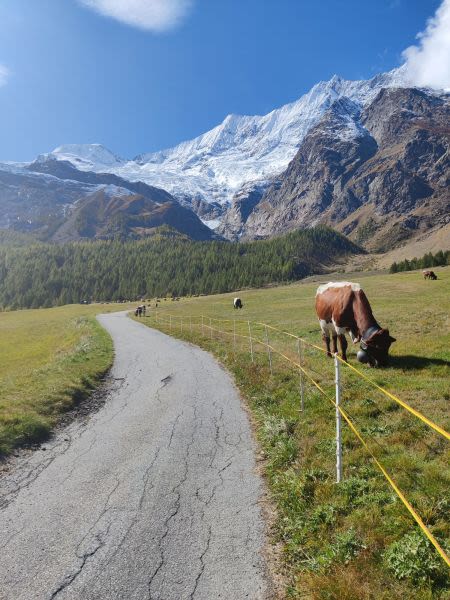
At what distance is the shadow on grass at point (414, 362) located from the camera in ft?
55.4

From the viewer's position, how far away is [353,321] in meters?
19.6

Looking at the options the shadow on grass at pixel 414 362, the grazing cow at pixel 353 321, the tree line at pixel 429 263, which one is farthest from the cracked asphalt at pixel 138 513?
the tree line at pixel 429 263

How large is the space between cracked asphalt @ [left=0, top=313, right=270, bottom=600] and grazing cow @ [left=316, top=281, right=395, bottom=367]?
Answer: 6.36 m

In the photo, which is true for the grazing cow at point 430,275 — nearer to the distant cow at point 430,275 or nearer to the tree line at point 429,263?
the distant cow at point 430,275

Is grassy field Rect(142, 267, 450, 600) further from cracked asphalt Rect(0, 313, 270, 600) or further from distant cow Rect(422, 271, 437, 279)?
distant cow Rect(422, 271, 437, 279)

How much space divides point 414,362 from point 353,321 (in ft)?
10.6

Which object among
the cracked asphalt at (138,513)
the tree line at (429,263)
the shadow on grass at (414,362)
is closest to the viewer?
the cracked asphalt at (138,513)

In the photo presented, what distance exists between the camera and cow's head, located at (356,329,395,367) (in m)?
17.2

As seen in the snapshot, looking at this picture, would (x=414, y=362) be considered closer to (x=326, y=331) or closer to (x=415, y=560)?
(x=326, y=331)

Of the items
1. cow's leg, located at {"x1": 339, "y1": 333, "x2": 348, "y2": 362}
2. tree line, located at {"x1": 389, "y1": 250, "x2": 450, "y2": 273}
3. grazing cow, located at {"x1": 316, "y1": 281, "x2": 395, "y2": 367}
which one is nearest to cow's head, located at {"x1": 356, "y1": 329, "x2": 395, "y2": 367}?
grazing cow, located at {"x1": 316, "y1": 281, "x2": 395, "y2": 367}

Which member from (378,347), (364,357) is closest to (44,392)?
(364,357)

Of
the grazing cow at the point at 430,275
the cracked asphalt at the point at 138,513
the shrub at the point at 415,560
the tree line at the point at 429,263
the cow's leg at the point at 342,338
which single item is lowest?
the cracked asphalt at the point at 138,513

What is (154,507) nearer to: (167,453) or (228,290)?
(167,453)

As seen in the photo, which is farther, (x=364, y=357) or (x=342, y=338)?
(x=342, y=338)
